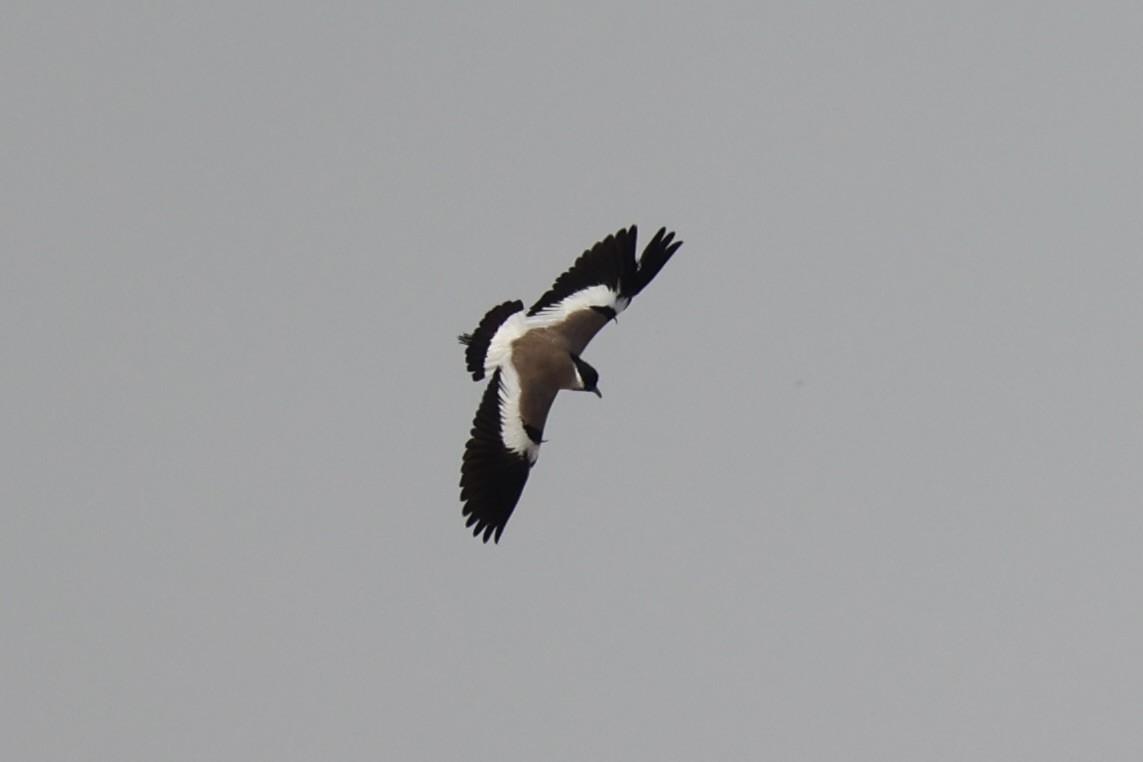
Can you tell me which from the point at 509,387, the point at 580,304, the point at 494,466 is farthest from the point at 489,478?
the point at 580,304

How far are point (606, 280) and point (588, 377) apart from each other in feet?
7.68

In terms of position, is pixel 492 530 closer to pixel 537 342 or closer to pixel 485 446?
pixel 485 446

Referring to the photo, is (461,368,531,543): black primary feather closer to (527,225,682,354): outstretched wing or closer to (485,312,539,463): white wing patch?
(485,312,539,463): white wing patch

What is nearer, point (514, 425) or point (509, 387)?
point (514, 425)

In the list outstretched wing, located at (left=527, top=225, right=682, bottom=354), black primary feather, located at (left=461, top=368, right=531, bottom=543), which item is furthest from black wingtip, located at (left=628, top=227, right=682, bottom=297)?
black primary feather, located at (left=461, top=368, right=531, bottom=543)

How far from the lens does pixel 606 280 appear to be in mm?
32344

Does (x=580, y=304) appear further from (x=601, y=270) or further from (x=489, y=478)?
(x=489, y=478)

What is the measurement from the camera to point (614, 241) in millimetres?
32438

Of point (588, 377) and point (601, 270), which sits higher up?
point (601, 270)

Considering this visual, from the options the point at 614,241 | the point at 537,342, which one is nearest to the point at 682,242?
the point at 614,241

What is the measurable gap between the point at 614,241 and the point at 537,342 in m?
2.47

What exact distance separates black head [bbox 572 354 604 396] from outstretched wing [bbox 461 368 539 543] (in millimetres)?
1248

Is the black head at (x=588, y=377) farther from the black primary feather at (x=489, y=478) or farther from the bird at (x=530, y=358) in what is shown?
the black primary feather at (x=489, y=478)

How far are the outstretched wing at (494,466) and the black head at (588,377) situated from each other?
125 centimetres
